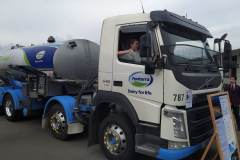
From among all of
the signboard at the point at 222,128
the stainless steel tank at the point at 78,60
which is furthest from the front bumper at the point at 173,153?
the stainless steel tank at the point at 78,60

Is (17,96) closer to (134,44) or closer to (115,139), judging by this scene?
(115,139)

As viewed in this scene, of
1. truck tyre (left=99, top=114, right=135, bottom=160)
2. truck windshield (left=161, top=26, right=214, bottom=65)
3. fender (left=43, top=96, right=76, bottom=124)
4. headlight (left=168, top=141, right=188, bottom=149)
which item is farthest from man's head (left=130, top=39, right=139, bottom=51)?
fender (left=43, top=96, right=76, bottom=124)

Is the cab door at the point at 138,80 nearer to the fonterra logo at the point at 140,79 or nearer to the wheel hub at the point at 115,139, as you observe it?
the fonterra logo at the point at 140,79

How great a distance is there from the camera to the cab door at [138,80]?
15.9 feet

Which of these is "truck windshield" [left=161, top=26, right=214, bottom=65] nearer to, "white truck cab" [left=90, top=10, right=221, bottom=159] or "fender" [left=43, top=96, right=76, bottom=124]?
"white truck cab" [left=90, top=10, right=221, bottom=159]

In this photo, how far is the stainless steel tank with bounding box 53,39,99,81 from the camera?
722 centimetres

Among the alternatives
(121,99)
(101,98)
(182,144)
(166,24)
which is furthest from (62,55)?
(182,144)

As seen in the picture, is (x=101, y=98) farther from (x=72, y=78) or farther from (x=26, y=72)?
(x=26, y=72)

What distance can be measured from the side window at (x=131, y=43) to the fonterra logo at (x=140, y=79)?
0.73ft

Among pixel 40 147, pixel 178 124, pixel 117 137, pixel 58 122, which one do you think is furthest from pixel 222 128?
pixel 40 147

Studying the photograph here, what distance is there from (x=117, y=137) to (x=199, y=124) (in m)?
1.47

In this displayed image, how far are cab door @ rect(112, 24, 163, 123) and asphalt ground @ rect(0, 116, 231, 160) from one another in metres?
1.25

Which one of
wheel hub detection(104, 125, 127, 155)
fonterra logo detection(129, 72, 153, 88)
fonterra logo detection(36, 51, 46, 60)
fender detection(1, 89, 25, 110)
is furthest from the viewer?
fender detection(1, 89, 25, 110)

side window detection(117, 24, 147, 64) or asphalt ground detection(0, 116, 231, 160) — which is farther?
asphalt ground detection(0, 116, 231, 160)
